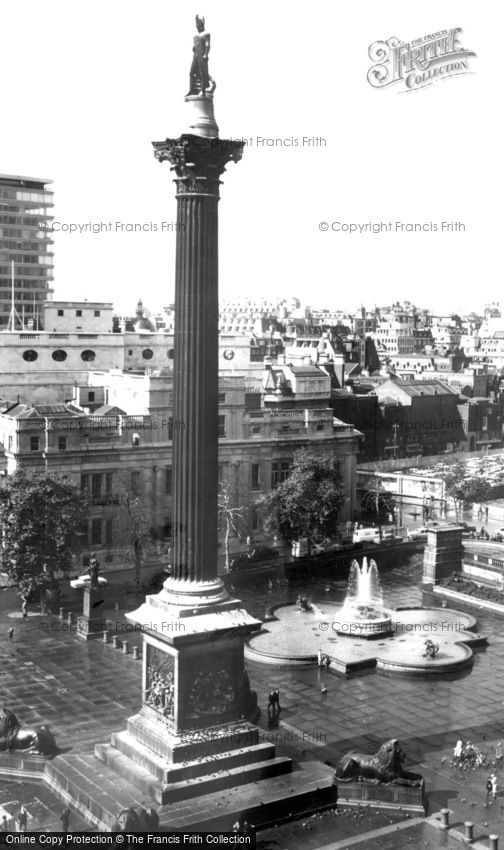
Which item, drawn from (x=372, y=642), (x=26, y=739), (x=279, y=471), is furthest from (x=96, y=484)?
(x=26, y=739)

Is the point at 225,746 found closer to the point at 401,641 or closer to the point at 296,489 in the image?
the point at 401,641

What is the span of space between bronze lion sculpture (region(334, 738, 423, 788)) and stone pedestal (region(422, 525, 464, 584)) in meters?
27.1

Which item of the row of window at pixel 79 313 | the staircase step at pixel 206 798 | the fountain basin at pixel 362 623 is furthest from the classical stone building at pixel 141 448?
the staircase step at pixel 206 798

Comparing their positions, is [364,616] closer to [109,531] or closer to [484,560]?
[484,560]

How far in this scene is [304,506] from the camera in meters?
57.7

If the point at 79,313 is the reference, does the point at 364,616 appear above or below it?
below

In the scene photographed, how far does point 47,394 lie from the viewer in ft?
237

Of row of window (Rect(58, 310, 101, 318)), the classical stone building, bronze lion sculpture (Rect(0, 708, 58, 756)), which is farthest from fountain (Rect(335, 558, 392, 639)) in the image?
row of window (Rect(58, 310, 101, 318))

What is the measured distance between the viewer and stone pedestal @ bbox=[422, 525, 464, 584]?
53.9 meters

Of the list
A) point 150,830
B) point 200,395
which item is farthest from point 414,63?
point 150,830

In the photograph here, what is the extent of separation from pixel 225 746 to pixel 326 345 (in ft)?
386

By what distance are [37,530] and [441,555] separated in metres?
20.6

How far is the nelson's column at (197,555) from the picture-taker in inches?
1024

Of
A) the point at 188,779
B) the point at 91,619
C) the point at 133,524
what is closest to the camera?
the point at 188,779
